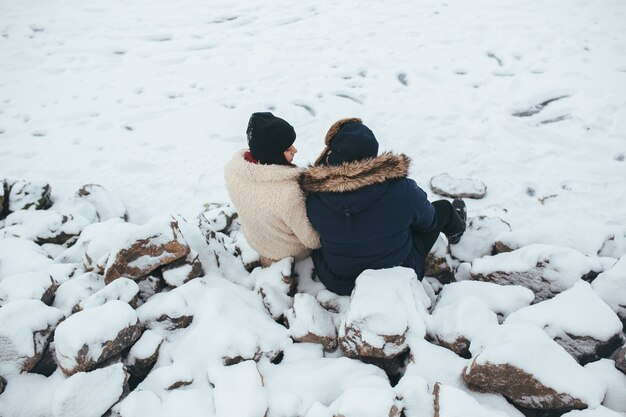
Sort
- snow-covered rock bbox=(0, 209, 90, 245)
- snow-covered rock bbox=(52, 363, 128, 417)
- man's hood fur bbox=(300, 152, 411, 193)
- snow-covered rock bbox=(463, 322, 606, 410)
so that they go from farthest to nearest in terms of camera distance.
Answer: snow-covered rock bbox=(0, 209, 90, 245), man's hood fur bbox=(300, 152, 411, 193), snow-covered rock bbox=(52, 363, 128, 417), snow-covered rock bbox=(463, 322, 606, 410)

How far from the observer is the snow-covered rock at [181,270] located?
2.66 m

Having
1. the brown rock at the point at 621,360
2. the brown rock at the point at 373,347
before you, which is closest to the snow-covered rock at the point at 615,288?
the brown rock at the point at 621,360

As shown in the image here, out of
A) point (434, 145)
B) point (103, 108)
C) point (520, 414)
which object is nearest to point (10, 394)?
point (520, 414)

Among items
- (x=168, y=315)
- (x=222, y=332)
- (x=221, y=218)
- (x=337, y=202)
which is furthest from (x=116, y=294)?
(x=337, y=202)

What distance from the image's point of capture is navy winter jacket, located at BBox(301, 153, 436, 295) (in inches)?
79.7

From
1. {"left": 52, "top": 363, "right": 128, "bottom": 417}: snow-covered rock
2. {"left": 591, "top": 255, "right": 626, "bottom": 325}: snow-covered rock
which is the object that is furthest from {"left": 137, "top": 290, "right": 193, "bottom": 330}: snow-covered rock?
{"left": 591, "top": 255, "right": 626, "bottom": 325}: snow-covered rock

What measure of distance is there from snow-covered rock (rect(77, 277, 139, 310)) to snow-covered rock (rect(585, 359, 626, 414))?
2.64 m

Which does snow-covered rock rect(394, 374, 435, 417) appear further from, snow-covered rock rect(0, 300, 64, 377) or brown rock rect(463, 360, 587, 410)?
snow-covered rock rect(0, 300, 64, 377)

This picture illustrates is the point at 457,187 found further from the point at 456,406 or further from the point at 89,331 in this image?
the point at 89,331

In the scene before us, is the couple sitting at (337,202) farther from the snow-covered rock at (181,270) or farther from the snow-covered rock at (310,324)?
the snow-covered rock at (181,270)

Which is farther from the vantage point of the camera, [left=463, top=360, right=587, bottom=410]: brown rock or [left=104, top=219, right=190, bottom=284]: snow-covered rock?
[left=104, top=219, right=190, bottom=284]: snow-covered rock

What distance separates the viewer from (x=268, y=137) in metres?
2.20

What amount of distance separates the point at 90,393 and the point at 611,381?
2.59 meters

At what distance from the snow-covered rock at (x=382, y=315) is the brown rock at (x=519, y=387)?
1.24 ft
